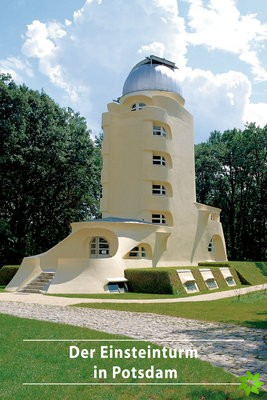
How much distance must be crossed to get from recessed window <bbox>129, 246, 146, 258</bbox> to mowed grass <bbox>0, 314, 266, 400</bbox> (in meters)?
17.6

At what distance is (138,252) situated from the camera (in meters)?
27.5

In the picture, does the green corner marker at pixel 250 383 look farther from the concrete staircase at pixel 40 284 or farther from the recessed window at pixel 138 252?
the recessed window at pixel 138 252

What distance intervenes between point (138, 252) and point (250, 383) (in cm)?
2102

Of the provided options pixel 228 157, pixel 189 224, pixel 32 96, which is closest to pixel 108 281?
pixel 189 224

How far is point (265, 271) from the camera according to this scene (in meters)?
33.2

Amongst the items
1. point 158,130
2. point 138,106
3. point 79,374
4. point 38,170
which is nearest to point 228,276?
point 158,130

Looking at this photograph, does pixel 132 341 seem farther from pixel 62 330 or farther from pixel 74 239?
pixel 74 239

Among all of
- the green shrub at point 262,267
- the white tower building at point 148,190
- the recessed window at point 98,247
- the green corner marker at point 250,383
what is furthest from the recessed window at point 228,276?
the green corner marker at point 250,383

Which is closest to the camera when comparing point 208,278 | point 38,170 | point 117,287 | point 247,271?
point 117,287

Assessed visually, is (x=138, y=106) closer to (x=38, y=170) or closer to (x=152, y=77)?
(x=152, y=77)

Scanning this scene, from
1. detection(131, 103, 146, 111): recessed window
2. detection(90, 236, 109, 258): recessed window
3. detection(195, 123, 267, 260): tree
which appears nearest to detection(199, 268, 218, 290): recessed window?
detection(90, 236, 109, 258): recessed window

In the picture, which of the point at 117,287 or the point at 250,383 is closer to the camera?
the point at 250,383

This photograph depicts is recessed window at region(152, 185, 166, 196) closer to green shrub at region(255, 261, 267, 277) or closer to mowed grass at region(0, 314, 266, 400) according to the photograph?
green shrub at region(255, 261, 267, 277)

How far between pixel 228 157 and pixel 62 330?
40.3 m
